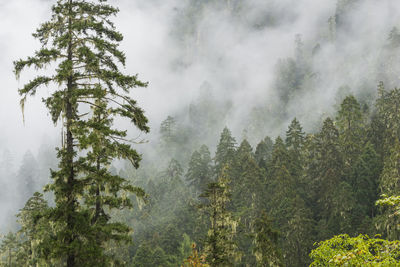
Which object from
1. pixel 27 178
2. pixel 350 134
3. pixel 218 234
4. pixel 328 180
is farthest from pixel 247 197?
pixel 27 178

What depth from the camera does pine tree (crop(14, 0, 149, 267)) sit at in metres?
9.78

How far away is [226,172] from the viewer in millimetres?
39969

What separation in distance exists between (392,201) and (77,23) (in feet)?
34.6

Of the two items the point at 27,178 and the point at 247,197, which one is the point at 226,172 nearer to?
the point at 247,197

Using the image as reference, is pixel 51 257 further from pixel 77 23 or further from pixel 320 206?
pixel 320 206

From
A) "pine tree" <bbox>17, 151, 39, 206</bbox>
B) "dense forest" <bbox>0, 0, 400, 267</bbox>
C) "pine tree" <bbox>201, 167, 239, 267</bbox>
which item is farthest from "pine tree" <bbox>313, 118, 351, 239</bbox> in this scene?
"pine tree" <bbox>17, 151, 39, 206</bbox>

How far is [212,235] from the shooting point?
19.9m

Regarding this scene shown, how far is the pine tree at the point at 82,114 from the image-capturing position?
9.78 metres

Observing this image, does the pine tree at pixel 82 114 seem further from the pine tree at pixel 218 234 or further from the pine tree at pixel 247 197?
the pine tree at pixel 247 197

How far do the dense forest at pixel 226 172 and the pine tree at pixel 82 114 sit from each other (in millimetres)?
46

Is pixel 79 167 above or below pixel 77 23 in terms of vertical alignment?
below

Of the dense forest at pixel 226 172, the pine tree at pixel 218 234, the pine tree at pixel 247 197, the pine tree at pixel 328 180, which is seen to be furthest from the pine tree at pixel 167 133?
the pine tree at pixel 218 234

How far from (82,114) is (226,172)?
1215 inches

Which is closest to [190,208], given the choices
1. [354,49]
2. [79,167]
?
[79,167]
